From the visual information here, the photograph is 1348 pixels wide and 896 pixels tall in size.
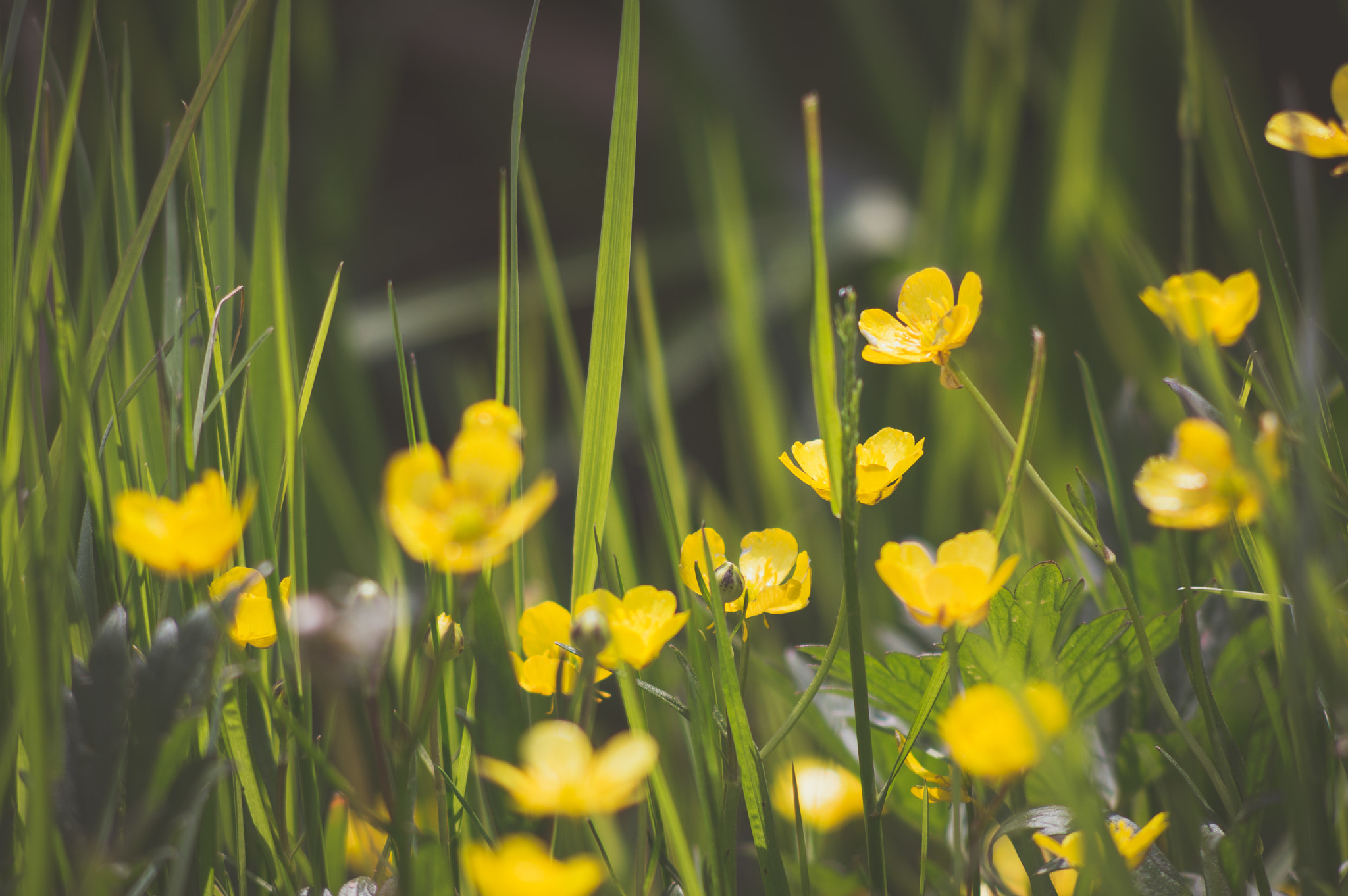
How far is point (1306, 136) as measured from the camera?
270 millimetres

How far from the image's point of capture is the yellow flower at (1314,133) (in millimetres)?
262

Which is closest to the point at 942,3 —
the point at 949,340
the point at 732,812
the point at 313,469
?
the point at 313,469

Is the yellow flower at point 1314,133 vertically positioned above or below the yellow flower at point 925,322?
above

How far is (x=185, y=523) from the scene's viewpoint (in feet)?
0.62

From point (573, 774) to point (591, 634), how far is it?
4 cm

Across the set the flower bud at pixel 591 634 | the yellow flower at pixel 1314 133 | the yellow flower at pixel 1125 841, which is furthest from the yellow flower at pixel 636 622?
the yellow flower at pixel 1314 133

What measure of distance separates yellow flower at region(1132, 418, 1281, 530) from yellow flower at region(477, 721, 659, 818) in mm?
132

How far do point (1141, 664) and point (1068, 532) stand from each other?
0.20 feet

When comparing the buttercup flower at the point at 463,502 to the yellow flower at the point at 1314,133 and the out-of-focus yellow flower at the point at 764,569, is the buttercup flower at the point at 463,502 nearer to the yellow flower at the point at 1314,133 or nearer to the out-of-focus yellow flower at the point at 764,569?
the out-of-focus yellow flower at the point at 764,569

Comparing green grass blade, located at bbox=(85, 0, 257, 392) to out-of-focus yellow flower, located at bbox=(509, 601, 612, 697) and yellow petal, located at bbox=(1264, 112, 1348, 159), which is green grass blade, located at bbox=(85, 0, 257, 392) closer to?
out-of-focus yellow flower, located at bbox=(509, 601, 612, 697)

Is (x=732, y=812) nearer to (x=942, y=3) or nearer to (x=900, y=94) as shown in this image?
(x=900, y=94)

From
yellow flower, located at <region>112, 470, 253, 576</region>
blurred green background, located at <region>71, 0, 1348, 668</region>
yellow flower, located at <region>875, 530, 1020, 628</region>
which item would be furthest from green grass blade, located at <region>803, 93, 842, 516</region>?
blurred green background, located at <region>71, 0, 1348, 668</region>

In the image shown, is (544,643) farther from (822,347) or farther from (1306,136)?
(1306,136)

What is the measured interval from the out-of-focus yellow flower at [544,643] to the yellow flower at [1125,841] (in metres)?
0.14
